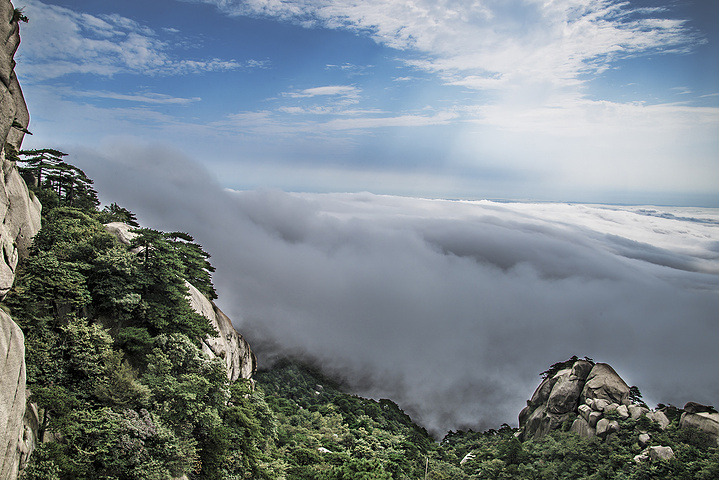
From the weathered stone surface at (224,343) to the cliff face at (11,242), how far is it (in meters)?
11.0

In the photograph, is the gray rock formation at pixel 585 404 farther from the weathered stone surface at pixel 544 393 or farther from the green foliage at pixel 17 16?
the green foliage at pixel 17 16

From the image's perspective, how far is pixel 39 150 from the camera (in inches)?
1303

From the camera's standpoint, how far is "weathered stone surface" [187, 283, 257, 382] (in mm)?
29469

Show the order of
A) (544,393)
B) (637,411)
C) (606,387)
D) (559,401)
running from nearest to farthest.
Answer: (637,411) < (606,387) < (559,401) < (544,393)

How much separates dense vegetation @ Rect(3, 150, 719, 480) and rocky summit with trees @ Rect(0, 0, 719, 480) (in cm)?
8

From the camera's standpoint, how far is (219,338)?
1225 inches

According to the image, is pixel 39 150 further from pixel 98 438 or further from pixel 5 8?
pixel 98 438

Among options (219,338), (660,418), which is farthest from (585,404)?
(219,338)

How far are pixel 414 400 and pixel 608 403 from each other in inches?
3868

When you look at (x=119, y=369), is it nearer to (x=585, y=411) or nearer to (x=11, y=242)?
(x=11, y=242)

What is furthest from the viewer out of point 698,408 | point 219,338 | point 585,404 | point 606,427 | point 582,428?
point 585,404

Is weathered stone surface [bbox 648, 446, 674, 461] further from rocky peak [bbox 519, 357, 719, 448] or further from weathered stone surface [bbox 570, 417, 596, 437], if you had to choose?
weathered stone surface [bbox 570, 417, 596, 437]

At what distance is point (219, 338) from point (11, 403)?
19.9m

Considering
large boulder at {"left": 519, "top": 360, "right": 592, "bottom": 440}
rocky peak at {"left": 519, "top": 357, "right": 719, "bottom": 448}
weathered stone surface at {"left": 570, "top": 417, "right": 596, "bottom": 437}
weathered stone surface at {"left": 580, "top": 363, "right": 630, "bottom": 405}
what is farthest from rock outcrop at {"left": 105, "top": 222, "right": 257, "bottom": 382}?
weathered stone surface at {"left": 580, "top": 363, "right": 630, "bottom": 405}
